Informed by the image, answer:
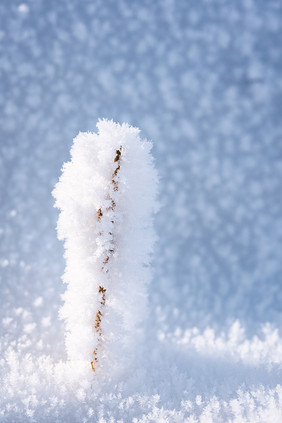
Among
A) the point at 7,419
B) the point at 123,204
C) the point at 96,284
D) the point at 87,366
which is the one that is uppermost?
the point at 123,204

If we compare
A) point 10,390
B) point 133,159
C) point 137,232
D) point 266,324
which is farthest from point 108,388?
point 266,324

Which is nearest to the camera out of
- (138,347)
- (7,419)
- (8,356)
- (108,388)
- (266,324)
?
(7,419)

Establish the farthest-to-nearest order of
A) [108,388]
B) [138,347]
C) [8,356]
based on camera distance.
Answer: [138,347], [8,356], [108,388]

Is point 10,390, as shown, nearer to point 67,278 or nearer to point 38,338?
point 67,278

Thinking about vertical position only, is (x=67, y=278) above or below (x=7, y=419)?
above

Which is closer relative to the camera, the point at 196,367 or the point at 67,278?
the point at 67,278

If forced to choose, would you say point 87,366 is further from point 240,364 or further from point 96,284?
point 240,364
